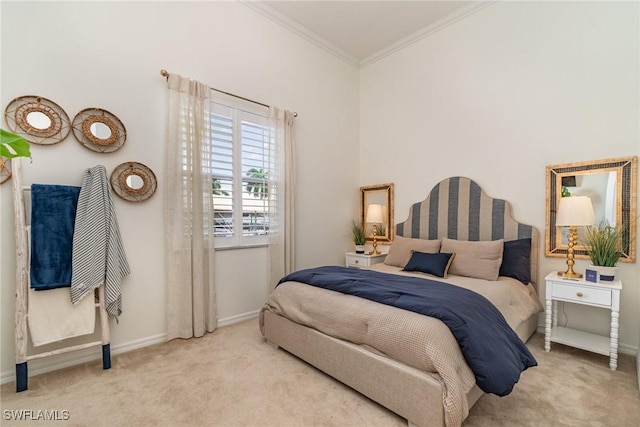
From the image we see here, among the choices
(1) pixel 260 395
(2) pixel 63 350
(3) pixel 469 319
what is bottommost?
(1) pixel 260 395

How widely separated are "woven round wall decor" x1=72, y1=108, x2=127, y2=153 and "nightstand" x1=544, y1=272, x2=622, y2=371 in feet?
12.4

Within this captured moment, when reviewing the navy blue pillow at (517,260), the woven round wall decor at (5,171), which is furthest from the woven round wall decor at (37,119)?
the navy blue pillow at (517,260)

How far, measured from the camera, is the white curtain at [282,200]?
3510 millimetres

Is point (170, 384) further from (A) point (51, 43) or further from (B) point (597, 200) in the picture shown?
(B) point (597, 200)

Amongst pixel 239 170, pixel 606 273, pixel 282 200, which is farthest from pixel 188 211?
pixel 606 273

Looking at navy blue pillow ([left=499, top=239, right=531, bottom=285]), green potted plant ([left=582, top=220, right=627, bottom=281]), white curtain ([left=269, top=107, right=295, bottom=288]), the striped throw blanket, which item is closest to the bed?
navy blue pillow ([left=499, top=239, right=531, bottom=285])

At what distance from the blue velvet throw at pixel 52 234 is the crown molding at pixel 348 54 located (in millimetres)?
2654

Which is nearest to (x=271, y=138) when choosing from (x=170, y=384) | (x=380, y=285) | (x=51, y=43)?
(x=51, y=43)

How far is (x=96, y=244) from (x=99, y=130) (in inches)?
36.2

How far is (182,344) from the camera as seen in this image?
2.68 metres

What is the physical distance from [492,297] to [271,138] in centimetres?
271

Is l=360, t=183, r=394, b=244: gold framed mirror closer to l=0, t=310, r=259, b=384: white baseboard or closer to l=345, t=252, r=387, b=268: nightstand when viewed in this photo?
l=345, t=252, r=387, b=268: nightstand

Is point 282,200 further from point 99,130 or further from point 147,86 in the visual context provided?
point 99,130

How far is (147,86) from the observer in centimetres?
265
